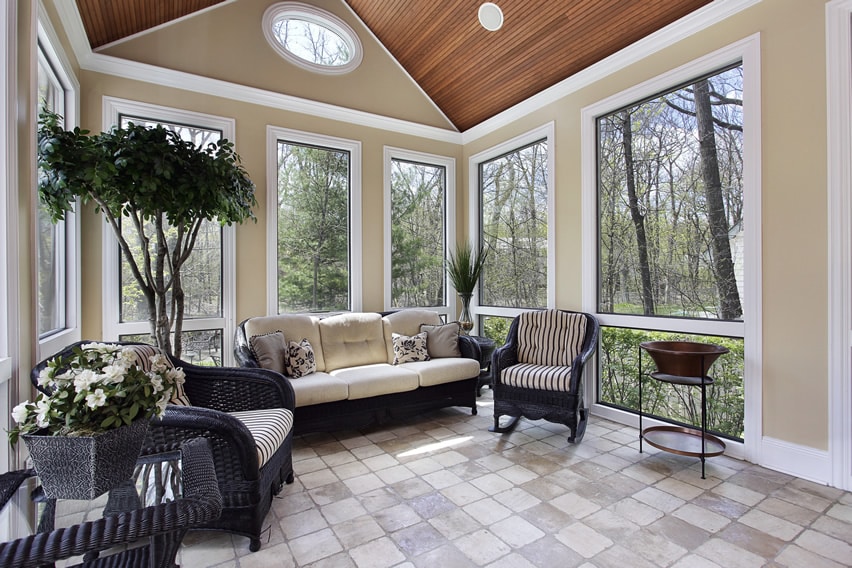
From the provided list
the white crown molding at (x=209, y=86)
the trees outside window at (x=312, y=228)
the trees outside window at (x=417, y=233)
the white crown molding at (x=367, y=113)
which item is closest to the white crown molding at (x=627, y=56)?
the white crown molding at (x=367, y=113)

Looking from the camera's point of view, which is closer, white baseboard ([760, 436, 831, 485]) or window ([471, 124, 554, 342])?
white baseboard ([760, 436, 831, 485])

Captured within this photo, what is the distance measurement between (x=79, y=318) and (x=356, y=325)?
2218 millimetres

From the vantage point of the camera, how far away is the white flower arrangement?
1.12 meters

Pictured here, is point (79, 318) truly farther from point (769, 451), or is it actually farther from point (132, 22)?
point (769, 451)

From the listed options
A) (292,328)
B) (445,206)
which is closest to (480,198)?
(445,206)

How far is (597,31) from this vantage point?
12.0 feet

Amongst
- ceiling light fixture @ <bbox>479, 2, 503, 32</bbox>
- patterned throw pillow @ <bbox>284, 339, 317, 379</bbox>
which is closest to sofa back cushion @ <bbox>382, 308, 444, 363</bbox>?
patterned throw pillow @ <bbox>284, 339, 317, 379</bbox>

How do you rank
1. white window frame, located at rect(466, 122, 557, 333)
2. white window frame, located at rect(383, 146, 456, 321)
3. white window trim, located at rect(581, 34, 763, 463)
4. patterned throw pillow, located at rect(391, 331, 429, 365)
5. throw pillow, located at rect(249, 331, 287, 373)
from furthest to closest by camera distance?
white window frame, located at rect(383, 146, 456, 321), white window frame, located at rect(466, 122, 557, 333), patterned throw pillow, located at rect(391, 331, 429, 365), throw pillow, located at rect(249, 331, 287, 373), white window trim, located at rect(581, 34, 763, 463)

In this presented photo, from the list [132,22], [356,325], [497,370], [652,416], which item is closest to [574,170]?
[497,370]

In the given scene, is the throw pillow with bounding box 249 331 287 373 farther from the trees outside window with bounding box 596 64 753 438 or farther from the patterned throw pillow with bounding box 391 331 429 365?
the trees outside window with bounding box 596 64 753 438

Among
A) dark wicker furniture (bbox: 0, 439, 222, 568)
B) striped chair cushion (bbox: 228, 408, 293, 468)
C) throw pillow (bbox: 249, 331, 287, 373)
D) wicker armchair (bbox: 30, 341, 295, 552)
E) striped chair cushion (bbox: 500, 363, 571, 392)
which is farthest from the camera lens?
throw pillow (bbox: 249, 331, 287, 373)

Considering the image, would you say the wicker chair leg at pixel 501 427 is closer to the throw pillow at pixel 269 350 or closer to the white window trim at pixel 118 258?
the throw pillow at pixel 269 350

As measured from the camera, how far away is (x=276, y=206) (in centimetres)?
432

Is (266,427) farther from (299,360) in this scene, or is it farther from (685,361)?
(685,361)
